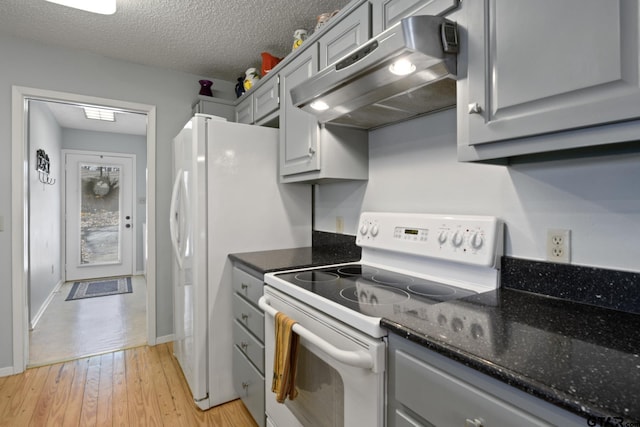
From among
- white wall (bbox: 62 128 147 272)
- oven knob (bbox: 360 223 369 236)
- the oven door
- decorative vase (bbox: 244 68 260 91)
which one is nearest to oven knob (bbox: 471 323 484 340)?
the oven door

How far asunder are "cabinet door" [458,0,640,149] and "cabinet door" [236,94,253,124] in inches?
74.8

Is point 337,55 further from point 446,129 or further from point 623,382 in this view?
point 623,382

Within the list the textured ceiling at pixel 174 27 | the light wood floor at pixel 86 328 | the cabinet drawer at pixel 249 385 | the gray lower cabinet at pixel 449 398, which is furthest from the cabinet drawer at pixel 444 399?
the light wood floor at pixel 86 328

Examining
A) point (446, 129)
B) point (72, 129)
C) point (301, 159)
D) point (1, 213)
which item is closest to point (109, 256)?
point (72, 129)

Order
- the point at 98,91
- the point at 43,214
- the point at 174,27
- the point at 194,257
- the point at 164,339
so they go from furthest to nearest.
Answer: the point at 43,214 < the point at 164,339 < the point at 98,91 < the point at 174,27 < the point at 194,257

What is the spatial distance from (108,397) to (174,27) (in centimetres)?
245

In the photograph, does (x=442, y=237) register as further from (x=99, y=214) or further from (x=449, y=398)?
(x=99, y=214)

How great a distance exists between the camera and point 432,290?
1.27 metres

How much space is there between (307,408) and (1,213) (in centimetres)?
255

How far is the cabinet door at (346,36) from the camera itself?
1.43 meters

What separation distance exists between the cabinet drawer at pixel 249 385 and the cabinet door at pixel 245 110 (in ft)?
5.66

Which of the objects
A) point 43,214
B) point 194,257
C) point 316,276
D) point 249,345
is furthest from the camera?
point 43,214

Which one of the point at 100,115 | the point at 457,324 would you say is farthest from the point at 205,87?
the point at 457,324

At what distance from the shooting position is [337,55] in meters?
1.62
